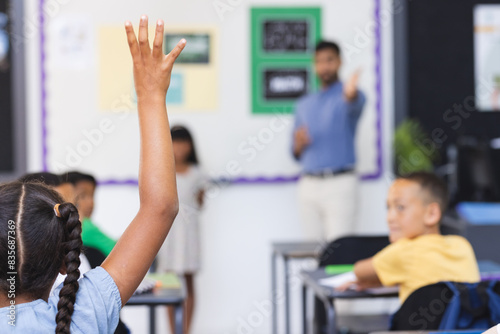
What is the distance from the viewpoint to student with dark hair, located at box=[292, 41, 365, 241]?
174 inches

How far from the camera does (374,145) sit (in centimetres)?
481

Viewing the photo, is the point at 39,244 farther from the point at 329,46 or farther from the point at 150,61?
the point at 329,46

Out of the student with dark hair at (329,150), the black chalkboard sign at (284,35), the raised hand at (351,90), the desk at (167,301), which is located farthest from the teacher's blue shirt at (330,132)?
the desk at (167,301)

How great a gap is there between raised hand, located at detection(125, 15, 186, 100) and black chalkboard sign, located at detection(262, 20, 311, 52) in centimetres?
349

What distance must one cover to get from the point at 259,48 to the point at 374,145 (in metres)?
0.97

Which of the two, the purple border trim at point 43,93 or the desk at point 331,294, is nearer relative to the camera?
the desk at point 331,294

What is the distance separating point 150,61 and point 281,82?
3505mm

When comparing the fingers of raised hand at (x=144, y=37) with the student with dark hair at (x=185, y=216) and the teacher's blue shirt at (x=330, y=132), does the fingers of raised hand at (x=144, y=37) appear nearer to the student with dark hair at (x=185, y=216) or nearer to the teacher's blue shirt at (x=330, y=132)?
the student with dark hair at (x=185, y=216)

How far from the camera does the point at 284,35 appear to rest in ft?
15.5

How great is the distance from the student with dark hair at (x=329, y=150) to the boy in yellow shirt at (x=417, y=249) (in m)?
1.70

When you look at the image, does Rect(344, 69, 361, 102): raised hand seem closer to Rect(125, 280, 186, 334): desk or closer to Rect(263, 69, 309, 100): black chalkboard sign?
Rect(263, 69, 309, 100): black chalkboard sign

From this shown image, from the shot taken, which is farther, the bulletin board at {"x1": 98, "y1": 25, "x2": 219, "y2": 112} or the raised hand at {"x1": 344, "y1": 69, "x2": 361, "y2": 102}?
the bulletin board at {"x1": 98, "y1": 25, "x2": 219, "y2": 112}

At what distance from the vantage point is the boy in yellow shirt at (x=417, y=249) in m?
2.36

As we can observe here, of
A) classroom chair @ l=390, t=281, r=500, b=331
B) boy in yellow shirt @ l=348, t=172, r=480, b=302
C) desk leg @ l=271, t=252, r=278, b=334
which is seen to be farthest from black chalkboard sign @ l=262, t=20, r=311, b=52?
classroom chair @ l=390, t=281, r=500, b=331
